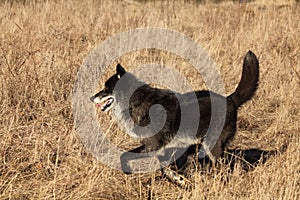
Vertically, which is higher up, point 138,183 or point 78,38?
point 78,38

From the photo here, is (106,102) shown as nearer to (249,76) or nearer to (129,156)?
(129,156)

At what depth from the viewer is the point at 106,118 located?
12.8 ft

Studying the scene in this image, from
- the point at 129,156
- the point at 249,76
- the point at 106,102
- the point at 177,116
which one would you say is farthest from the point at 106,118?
the point at 249,76

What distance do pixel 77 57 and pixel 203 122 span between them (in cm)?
253

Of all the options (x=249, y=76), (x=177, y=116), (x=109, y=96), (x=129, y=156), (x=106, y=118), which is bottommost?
(x=129, y=156)

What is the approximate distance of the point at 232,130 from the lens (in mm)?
3299

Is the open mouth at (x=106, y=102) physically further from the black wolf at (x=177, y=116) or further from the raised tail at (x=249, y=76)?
the raised tail at (x=249, y=76)

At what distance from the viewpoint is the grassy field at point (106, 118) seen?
104 inches

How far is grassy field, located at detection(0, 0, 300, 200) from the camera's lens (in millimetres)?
2635

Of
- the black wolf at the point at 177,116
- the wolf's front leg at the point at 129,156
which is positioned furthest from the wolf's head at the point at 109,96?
the wolf's front leg at the point at 129,156

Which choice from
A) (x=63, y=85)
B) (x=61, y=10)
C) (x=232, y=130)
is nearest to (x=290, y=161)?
(x=232, y=130)

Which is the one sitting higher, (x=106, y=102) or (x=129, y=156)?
(x=106, y=102)

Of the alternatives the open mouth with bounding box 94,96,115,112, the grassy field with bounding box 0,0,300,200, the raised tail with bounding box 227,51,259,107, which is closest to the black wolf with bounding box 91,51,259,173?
the raised tail with bounding box 227,51,259,107

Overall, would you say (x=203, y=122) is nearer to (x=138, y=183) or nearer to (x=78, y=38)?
(x=138, y=183)
